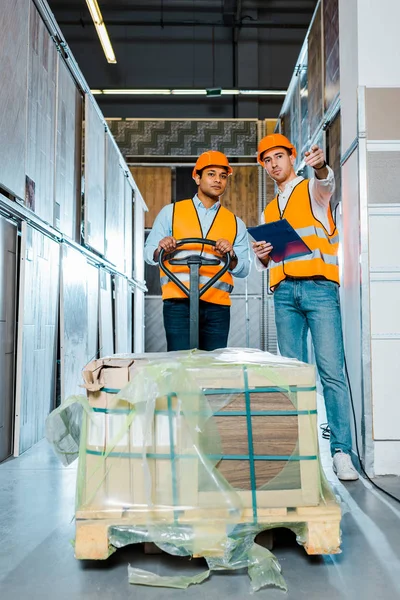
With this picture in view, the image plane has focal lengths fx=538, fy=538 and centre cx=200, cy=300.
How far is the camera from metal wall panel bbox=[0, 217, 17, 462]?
3673 mm

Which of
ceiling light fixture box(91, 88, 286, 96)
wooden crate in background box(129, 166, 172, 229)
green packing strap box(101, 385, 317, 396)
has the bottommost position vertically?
green packing strap box(101, 385, 317, 396)

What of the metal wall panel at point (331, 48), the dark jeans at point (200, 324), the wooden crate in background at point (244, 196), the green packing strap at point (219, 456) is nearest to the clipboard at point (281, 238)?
the dark jeans at point (200, 324)

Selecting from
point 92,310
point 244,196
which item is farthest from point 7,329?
point 244,196

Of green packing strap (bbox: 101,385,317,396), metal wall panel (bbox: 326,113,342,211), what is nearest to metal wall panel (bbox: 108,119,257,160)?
metal wall panel (bbox: 326,113,342,211)

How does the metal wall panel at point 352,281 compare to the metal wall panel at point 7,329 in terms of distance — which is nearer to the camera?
the metal wall panel at point 352,281

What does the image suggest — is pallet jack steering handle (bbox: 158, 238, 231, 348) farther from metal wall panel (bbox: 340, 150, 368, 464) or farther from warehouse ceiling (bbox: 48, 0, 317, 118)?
warehouse ceiling (bbox: 48, 0, 317, 118)

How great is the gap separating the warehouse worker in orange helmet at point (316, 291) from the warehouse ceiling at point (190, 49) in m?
11.0

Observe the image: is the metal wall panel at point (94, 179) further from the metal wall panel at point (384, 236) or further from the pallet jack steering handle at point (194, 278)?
the metal wall panel at point (384, 236)

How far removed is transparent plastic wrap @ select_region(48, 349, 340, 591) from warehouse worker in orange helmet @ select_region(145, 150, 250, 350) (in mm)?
1230

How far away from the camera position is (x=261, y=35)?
13820 millimetres

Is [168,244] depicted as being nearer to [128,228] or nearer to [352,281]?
[352,281]

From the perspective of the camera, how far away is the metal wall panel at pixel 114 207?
25.1 ft

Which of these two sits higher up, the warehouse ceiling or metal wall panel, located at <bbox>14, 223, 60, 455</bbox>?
the warehouse ceiling

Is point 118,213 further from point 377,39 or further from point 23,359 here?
point 377,39
